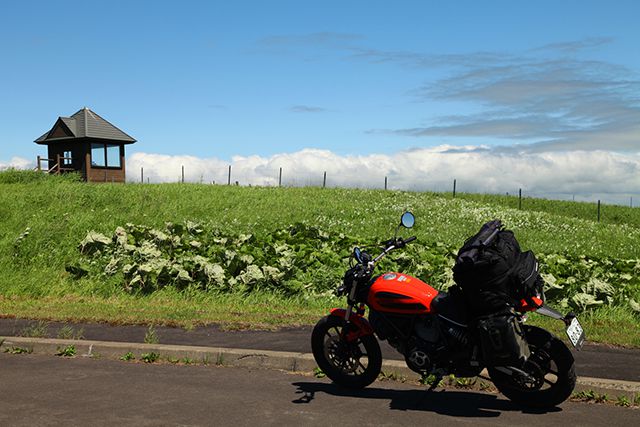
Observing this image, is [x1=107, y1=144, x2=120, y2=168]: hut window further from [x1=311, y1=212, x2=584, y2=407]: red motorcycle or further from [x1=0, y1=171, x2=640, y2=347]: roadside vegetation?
[x1=311, y1=212, x2=584, y2=407]: red motorcycle

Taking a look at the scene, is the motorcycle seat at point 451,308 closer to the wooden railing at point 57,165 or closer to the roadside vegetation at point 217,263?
the roadside vegetation at point 217,263

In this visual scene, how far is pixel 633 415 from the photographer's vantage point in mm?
5812

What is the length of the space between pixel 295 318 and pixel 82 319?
3181 millimetres

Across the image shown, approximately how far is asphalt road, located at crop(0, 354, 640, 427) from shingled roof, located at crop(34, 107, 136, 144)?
132 ft

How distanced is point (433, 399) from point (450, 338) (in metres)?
0.70

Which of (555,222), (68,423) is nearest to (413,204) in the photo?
(555,222)

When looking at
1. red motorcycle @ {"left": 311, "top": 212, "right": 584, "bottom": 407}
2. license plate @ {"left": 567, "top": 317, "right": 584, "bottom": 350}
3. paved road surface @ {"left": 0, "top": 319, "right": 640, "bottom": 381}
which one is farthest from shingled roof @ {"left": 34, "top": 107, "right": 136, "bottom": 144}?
license plate @ {"left": 567, "top": 317, "right": 584, "bottom": 350}

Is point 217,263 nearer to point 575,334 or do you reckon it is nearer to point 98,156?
point 575,334

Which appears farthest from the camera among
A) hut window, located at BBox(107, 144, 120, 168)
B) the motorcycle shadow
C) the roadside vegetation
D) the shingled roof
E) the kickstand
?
hut window, located at BBox(107, 144, 120, 168)

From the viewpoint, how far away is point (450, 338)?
591cm

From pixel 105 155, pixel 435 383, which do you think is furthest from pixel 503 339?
pixel 105 155

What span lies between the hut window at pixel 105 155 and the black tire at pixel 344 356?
4187 cm

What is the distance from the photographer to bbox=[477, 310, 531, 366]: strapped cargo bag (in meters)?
5.60

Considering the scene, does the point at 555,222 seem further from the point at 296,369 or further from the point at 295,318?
the point at 296,369
